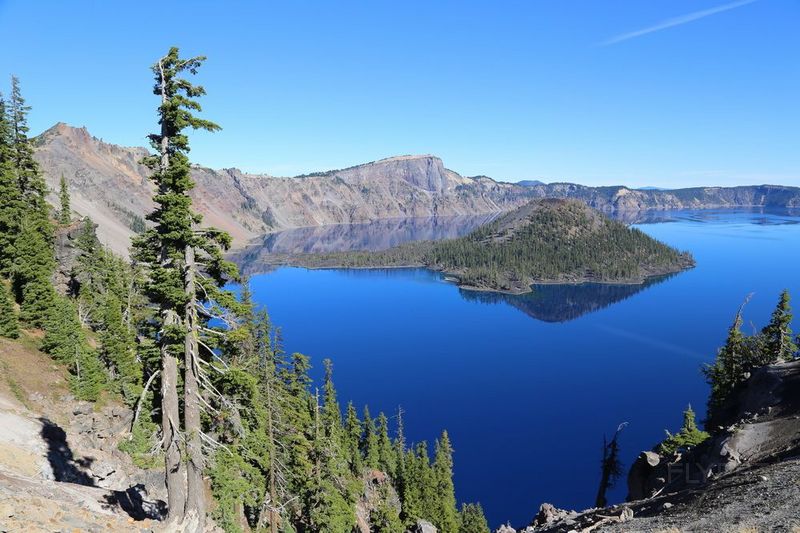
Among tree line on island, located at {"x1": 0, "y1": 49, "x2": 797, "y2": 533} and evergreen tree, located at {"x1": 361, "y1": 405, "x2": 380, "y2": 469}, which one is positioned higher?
tree line on island, located at {"x1": 0, "y1": 49, "x2": 797, "y2": 533}

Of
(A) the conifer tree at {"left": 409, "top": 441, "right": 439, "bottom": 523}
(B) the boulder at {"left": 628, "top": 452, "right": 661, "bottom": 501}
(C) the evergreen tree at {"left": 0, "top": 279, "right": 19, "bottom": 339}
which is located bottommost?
(A) the conifer tree at {"left": 409, "top": 441, "right": 439, "bottom": 523}

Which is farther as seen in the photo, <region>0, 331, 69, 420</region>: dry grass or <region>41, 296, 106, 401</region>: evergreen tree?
<region>41, 296, 106, 401</region>: evergreen tree

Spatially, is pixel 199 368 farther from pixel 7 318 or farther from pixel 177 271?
pixel 7 318

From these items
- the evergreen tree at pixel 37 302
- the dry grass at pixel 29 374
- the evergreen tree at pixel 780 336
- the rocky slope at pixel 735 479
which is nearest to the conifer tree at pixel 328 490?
the rocky slope at pixel 735 479

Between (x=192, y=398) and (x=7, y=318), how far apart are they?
3649cm

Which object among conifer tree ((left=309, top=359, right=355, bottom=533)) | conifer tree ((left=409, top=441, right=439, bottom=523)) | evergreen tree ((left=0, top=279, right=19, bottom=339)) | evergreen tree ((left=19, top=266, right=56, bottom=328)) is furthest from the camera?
conifer tree ((left=409, top=441, right=439, bottom=523))

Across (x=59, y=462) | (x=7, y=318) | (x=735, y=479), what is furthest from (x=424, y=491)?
(x=7, y=318)

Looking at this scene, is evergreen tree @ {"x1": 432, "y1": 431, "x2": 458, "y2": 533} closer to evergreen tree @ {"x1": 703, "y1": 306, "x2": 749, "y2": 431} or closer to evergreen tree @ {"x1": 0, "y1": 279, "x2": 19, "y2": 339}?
evergreen tree @ {"x1": 703, "y1": 306, "x2": 749, "y2": 431}

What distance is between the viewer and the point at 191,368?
1527cm

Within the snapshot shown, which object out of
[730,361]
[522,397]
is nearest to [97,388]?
[730,361]

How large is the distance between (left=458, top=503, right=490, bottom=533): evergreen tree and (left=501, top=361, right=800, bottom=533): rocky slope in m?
26.6

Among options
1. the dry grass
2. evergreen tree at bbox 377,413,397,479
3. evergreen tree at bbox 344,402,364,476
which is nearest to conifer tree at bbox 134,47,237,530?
the dry grass

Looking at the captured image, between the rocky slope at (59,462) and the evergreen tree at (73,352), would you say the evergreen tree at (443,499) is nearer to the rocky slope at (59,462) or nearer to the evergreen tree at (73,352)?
the rocky slope at (59,462)

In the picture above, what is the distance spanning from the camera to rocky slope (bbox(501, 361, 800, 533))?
1745cm
